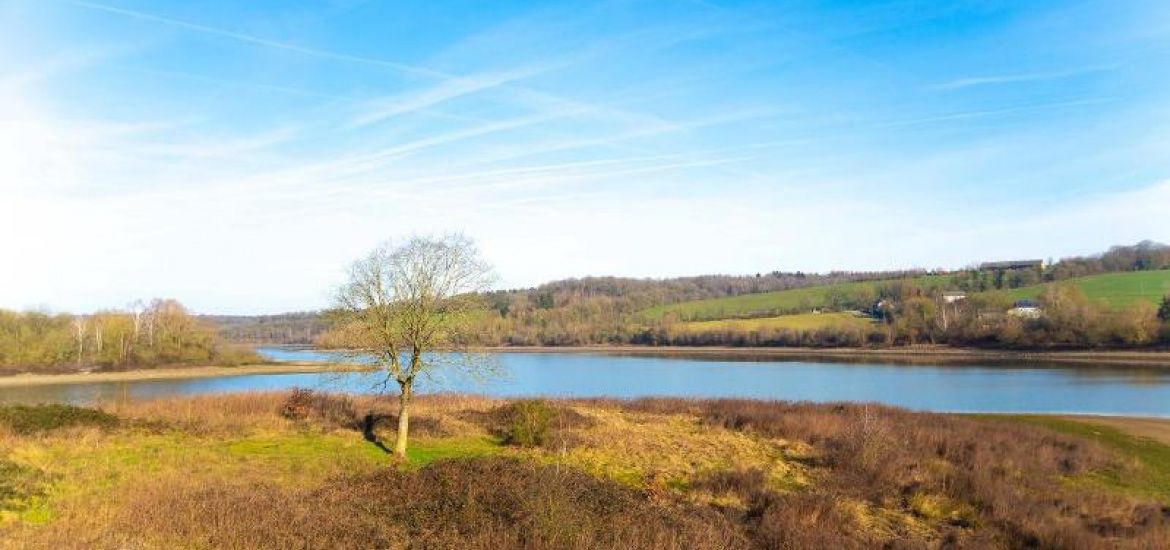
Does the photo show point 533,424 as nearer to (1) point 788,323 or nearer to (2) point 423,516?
(2) point 423,516

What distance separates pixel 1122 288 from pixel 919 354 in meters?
37.8

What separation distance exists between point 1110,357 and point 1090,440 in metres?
76.7

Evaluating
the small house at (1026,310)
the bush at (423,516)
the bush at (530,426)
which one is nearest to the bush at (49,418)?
the bush at (423,516)

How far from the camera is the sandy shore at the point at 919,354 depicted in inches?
3351

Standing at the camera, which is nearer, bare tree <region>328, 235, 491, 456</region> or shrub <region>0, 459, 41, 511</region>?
shrub <region>0, 459, 41, 511</region>

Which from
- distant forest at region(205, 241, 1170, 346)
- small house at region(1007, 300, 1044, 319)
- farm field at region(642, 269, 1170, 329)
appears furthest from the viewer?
farm field at region(642, 269, 1170, 329)

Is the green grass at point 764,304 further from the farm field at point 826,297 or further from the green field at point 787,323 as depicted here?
the green field at point 787,323

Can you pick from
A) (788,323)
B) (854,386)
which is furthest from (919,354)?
(854,386)

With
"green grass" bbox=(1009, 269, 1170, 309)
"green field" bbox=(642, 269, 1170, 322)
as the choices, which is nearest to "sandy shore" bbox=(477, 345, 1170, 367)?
"green grass" bbox=(1009, 269, 1170, 309)

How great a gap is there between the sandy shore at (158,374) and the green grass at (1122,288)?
110 meters

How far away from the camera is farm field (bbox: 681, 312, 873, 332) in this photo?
128375mm

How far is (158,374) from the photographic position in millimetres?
87875

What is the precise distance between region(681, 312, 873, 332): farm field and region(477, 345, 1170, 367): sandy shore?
23.5 ft

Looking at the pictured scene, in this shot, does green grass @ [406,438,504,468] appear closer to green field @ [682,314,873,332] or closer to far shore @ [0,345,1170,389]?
Result: far shore @ [0,345,1170,389]
